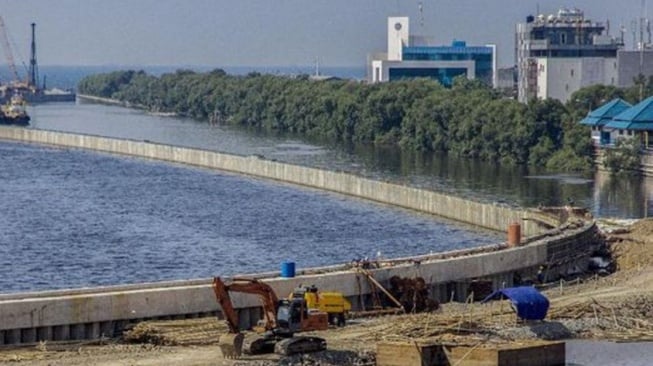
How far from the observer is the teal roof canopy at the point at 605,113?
123750mm

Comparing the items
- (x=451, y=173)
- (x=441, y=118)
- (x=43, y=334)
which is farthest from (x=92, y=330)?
(x=441, y=118)

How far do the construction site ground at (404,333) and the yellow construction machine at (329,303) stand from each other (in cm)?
41

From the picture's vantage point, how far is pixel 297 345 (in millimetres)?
40156

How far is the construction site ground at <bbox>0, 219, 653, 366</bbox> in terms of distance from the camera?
4031 cm

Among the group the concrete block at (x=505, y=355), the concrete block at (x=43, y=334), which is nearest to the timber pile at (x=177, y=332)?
the concrete block at (x=43, y=334)

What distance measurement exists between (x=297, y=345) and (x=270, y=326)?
1.43 meters

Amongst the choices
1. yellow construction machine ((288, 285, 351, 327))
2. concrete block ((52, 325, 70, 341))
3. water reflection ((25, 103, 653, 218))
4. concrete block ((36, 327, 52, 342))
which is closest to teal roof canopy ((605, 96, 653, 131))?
water reflection ((25, 103, 653, 218))

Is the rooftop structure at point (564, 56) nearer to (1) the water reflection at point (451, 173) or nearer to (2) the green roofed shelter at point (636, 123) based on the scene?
(1) the water reflection at point (451, 173)

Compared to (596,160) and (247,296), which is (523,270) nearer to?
(247,296)

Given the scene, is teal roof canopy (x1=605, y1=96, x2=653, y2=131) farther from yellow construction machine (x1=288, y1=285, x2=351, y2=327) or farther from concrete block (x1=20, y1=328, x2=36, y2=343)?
concrete block (x1=20, y1=328, x2=36, y2=343)

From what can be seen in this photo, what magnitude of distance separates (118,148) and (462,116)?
28.1 metres

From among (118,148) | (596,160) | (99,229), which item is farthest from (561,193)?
(118,148)

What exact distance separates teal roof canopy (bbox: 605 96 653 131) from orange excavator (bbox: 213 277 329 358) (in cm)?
7782

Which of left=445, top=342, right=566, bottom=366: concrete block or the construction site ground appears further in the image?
left=445, top=342, right=566, bottom=366: concrete block
